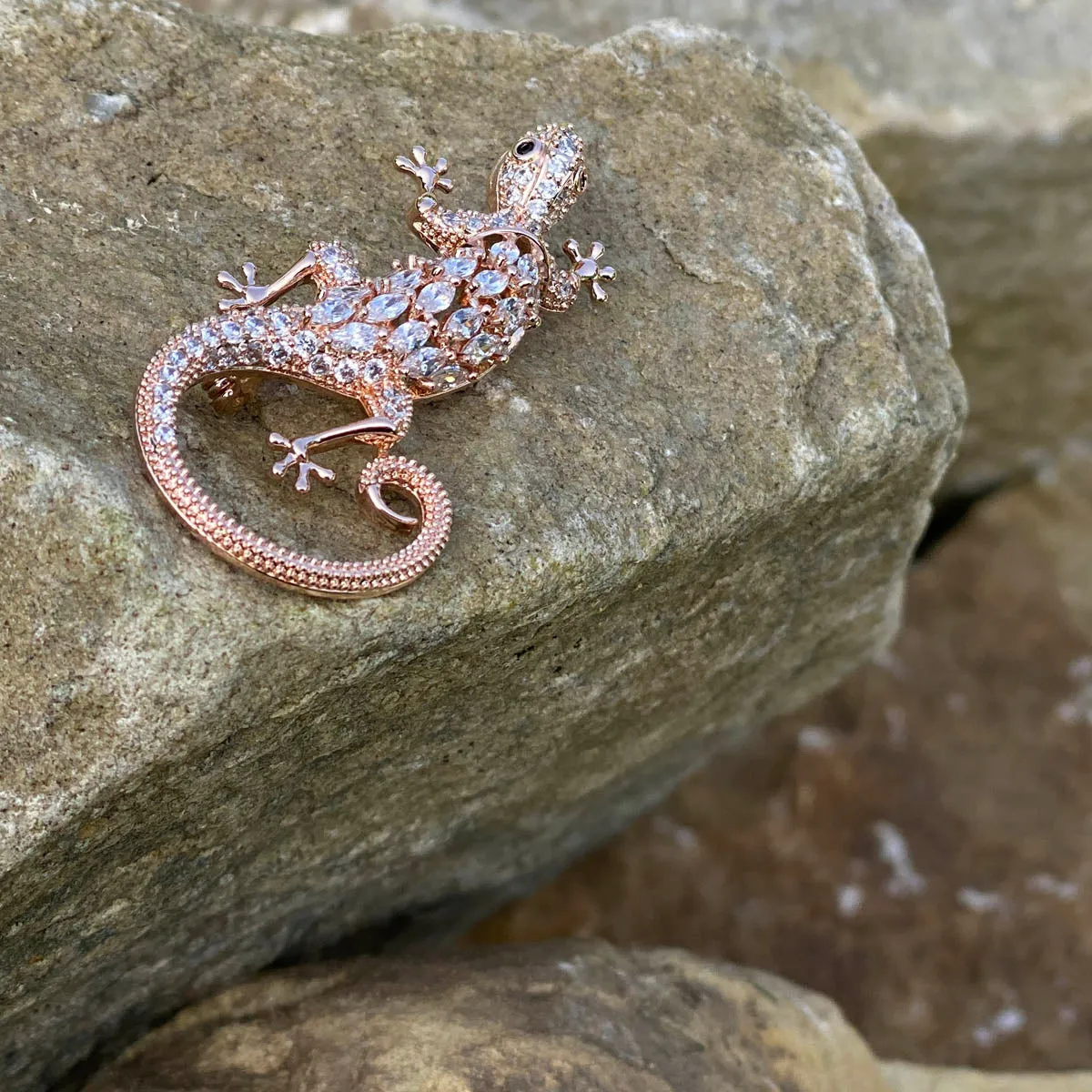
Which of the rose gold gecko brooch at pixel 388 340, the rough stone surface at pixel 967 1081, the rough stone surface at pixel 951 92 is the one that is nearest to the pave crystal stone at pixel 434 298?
the rose gold gecko brooch at pixel 388 340

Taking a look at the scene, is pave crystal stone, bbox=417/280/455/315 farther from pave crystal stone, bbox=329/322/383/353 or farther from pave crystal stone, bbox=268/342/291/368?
pave crystal stone, bbox=268/342/291/368

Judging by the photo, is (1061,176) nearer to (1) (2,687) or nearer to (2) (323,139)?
(2) (323,139)

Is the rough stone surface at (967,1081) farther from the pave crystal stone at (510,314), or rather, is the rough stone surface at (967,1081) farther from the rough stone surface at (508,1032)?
the pave crystal stone at (510,314)

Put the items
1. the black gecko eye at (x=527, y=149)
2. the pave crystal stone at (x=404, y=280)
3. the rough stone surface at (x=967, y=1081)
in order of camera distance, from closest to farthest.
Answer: the pave crystal stone at (x=404, y=280)
the black gecko eye at (x=527, y=149)
the rough stone surface at (x=967, y=1081)

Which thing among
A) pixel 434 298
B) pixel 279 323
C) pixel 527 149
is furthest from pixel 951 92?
pixel 279 323

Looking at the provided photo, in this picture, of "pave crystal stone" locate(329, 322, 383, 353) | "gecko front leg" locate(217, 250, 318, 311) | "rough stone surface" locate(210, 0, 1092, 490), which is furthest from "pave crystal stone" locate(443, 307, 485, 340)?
"rough stone surface" locate(210, 0, 1092, 490)

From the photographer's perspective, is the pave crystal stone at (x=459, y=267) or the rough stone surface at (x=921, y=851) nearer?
the pave crystal stone at (x=459, y=267)

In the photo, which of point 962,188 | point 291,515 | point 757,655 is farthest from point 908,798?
point 291,515

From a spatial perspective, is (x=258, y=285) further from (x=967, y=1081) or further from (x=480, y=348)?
(x=967, y=1081)
